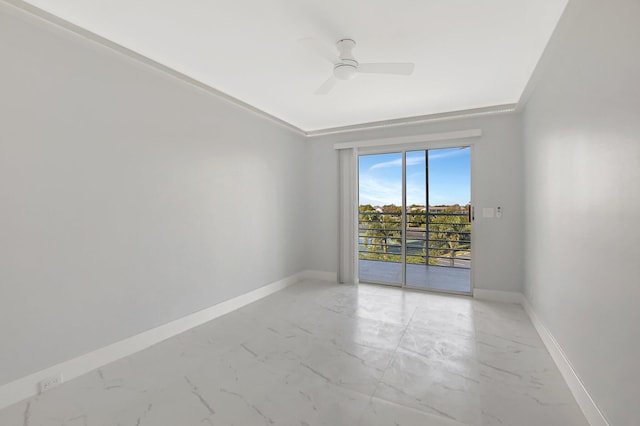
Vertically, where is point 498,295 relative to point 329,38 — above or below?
below

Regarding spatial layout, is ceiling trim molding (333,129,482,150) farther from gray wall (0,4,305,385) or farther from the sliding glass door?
gray wall (0,4,305,385)

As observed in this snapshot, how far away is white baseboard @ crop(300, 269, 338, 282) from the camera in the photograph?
4683mm

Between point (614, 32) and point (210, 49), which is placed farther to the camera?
point (210, 49)

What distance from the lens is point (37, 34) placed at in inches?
74.2

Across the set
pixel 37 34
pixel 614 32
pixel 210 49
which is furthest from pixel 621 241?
pixel 37 34

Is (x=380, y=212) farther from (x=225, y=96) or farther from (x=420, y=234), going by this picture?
(x=225, y=96)

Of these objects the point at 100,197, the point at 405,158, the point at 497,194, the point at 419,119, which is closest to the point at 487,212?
the point at 497,194

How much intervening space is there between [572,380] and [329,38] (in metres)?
2.83

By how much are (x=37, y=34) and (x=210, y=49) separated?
3.46 ft

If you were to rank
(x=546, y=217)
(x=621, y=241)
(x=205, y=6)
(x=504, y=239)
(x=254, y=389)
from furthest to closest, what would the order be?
(x=504, y=239)
(x=546, y=217)
(x=254, y=389)
(x=205, y=6)
(x=621, y=241)

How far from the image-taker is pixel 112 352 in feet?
7.41

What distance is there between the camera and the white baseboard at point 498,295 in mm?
3600

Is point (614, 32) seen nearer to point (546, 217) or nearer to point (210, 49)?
point (546, 217)

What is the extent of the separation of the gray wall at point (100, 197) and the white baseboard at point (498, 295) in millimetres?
3063
